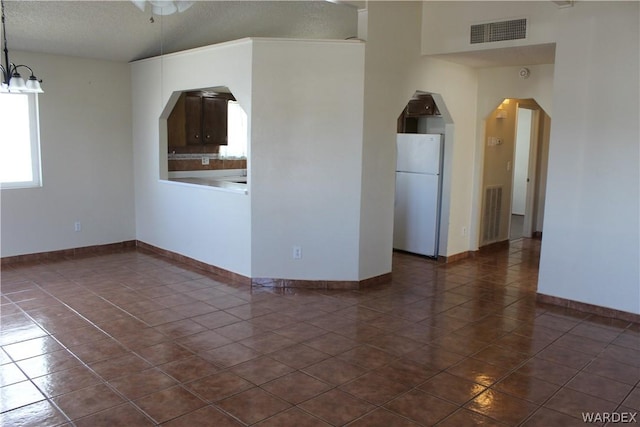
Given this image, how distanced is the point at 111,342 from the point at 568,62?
14.0ft

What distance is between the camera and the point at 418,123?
696cm

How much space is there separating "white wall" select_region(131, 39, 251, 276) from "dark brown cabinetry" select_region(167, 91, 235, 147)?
0.39 m

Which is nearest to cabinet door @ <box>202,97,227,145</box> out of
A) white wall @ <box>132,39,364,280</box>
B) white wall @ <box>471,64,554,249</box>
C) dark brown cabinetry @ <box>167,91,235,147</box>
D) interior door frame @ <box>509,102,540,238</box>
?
dark brown cabinetry @ <box>167,91,235,147</box>

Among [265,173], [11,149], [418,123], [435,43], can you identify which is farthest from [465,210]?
Answer: [11,149]

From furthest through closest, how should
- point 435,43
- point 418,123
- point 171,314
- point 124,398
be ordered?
1. point 418,123
2. point 435,43
3. point 171,314
4. point 124,398

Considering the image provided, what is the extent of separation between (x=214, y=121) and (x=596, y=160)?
4708 millimetres

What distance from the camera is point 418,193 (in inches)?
250

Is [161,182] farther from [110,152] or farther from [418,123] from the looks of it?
[418,123]

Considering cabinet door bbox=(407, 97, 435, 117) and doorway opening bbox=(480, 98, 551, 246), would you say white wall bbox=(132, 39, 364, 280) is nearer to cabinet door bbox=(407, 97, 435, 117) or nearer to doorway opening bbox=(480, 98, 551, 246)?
cabinet door bbox=(407, 97, 435, 117)

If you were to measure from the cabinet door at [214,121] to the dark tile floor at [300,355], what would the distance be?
2405 mm

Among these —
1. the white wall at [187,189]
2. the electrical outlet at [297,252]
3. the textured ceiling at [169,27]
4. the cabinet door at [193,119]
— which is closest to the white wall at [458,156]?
the textured ceiling at [169,27]

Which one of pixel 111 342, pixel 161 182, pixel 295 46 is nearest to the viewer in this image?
pixel 111 342

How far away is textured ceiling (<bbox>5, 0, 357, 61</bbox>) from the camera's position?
4992 millimetres

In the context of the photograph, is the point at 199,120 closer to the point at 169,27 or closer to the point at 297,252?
the point at 169,27
